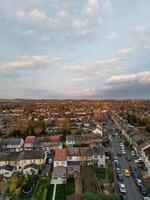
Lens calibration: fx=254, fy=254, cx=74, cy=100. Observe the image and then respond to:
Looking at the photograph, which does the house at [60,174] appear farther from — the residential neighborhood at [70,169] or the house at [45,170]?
the house at [45,170]

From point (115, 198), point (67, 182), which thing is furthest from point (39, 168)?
point (115, 198)

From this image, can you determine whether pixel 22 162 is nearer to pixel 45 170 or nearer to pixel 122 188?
pixel 45 170

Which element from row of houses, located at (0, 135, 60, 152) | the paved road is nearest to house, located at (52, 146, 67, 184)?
the paved road

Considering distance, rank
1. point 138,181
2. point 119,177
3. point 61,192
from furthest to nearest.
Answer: point 119,177 < point 138,181 < point 61,192

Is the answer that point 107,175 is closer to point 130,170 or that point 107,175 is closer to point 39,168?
point 130,170

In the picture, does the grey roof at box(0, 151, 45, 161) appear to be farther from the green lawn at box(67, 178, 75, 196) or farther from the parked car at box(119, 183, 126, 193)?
the parked car at box(119, 183, 126, 193)

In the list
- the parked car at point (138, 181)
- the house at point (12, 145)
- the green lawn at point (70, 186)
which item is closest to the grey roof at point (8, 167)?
the green lawn at point (70, 186)

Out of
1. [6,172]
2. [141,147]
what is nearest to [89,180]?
[6,172]

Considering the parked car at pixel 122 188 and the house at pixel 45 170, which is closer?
the parked car at pixel 122 188
